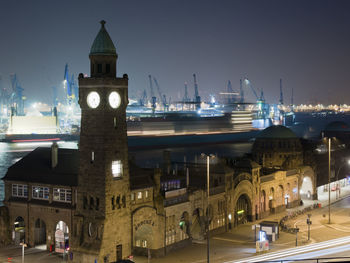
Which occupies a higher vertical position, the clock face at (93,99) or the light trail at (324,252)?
the clock face at (93,99)

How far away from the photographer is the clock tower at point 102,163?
48344 millimetres

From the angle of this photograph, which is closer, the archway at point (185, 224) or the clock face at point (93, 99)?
the clock face at point (93, 99)

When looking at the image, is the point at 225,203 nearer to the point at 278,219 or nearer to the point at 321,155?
the point at 278,219

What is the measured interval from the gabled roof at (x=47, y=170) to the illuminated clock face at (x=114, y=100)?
8711mm

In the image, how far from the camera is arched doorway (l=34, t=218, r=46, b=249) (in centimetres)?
5494

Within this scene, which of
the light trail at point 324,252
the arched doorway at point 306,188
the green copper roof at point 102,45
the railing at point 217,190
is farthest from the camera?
the arched doorway at point 306,188

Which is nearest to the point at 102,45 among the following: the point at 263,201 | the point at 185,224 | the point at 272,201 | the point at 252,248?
the point at 185,224

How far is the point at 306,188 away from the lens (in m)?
92.9

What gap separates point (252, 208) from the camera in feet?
241

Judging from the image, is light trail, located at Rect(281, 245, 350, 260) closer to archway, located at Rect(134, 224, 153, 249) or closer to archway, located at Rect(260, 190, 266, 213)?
archway, located at Rect(134, 224, 153, 249)

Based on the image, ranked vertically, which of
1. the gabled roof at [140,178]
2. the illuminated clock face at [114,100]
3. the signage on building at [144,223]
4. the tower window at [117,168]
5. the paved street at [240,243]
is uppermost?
the illuminated clock face at [114,100]

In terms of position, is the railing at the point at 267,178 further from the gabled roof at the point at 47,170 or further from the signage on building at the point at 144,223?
the gabled roof at the point at 47,170

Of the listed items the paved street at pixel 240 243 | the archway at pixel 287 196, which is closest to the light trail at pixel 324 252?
the paved street at pixel 240 243

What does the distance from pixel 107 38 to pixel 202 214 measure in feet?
75.4
